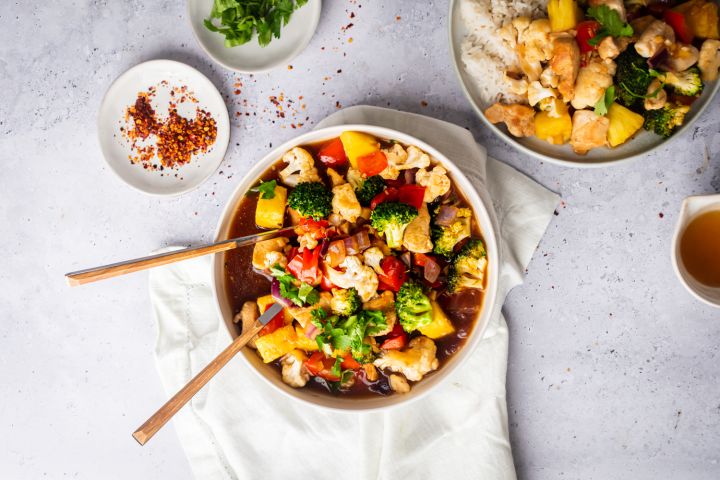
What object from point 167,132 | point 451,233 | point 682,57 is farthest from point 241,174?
point 682,57

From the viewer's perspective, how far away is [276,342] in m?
3.18

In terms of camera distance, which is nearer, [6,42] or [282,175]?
[282,175]

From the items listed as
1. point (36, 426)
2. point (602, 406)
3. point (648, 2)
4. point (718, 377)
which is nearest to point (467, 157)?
point (648, 2)

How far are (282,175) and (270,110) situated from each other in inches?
28.0

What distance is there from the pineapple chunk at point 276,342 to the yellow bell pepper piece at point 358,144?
3.21 feet

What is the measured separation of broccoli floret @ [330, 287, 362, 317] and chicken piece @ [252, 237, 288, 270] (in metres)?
0.32

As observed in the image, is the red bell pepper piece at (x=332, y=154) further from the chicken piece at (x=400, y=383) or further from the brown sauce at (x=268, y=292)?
the chicken piece at (x=400, y=383)

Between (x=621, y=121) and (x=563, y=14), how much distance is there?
0.63 m

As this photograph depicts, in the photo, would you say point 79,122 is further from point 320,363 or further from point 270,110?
point 320,363

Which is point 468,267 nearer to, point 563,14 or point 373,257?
point 373,257

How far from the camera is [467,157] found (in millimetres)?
3309

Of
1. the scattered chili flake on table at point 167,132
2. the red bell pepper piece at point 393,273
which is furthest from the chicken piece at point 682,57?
the scattered chili flake on table at point 167,132

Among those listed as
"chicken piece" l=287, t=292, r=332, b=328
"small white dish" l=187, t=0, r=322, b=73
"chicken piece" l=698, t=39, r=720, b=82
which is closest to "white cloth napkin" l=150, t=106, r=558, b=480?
"small white dish" l=187, t=0, r=322, b=73

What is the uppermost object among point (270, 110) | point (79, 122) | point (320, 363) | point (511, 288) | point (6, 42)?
point (6, 42)
